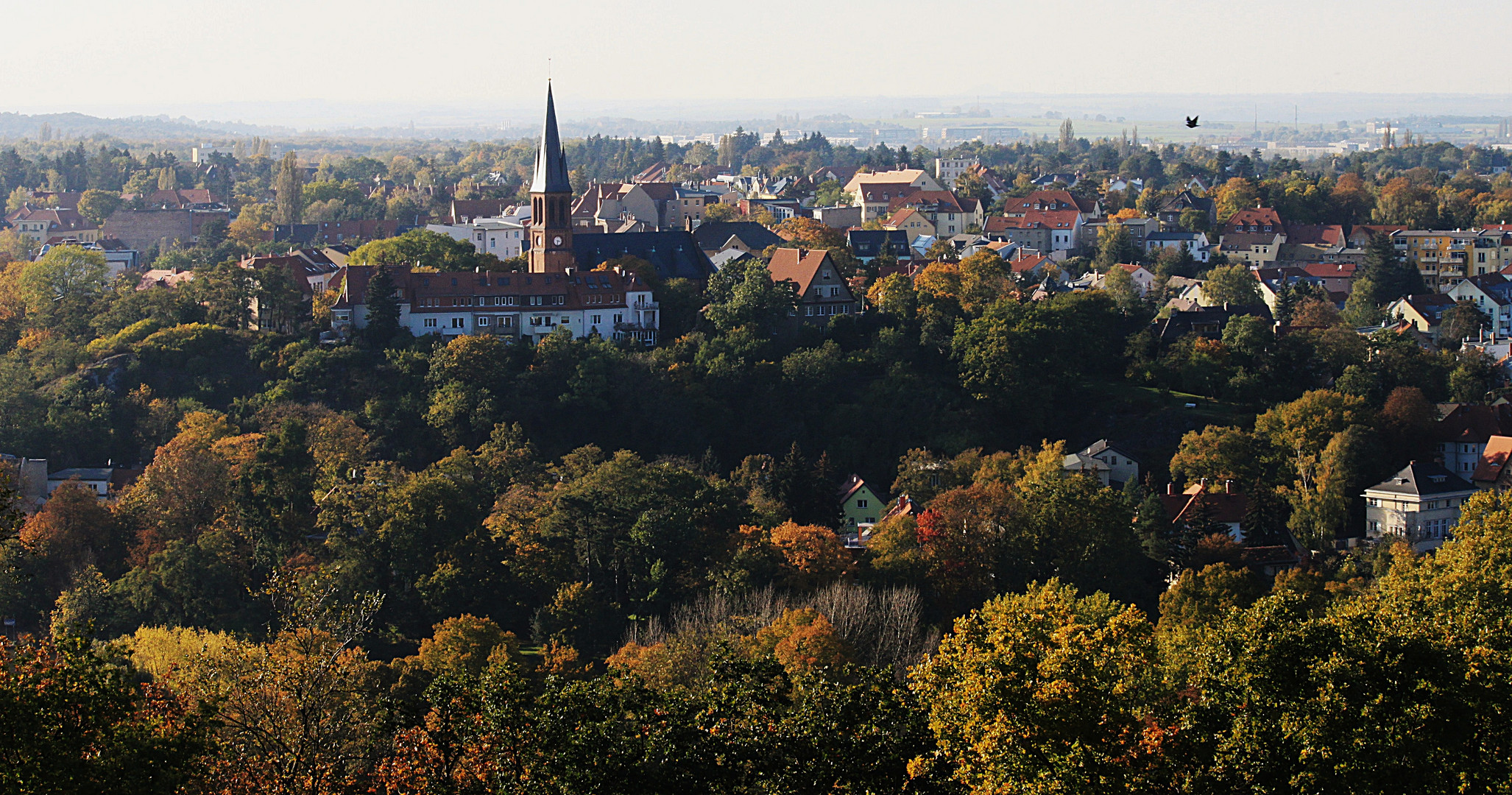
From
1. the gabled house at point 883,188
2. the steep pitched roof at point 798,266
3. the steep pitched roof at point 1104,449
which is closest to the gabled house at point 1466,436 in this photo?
the steep pitched roof at point 1104,449

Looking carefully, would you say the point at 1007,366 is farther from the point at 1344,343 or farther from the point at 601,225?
the point at 601,225

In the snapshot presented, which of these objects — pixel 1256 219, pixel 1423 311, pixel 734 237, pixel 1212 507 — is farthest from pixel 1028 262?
pixel 1212 507

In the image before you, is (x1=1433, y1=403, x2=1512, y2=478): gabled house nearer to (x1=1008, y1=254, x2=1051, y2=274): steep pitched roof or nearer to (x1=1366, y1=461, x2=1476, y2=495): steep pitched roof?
(x1=1366, y1=461, x2=1476, y2=495): steep pitched roof

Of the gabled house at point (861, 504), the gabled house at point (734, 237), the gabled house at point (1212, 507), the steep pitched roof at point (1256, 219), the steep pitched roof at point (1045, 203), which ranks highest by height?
the steep pitched roof at point (1045, 203)

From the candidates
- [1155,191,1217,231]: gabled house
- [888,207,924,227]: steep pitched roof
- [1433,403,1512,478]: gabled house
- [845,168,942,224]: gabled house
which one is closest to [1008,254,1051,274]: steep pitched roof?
[888,207,924,227]: steep pitched roof

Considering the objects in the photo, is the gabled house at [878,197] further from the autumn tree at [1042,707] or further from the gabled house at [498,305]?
the autumn tree at [1042,707]
